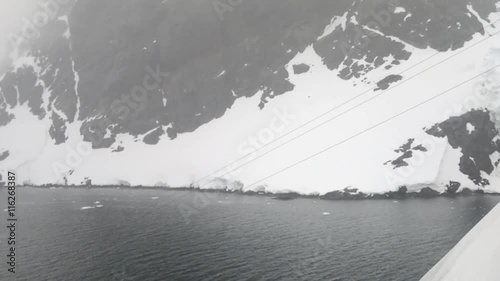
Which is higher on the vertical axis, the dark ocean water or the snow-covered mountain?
the snow-covered mountain

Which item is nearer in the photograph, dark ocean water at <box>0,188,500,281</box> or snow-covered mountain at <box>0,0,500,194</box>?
dark ocean water at <box>0,188,500,281</box>

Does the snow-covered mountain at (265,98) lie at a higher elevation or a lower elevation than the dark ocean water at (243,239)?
higher

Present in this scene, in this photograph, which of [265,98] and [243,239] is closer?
[243,239]

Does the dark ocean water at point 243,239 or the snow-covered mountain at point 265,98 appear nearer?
the dark ocean water at point 243,239

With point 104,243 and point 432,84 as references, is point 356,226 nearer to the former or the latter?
point 104,243
